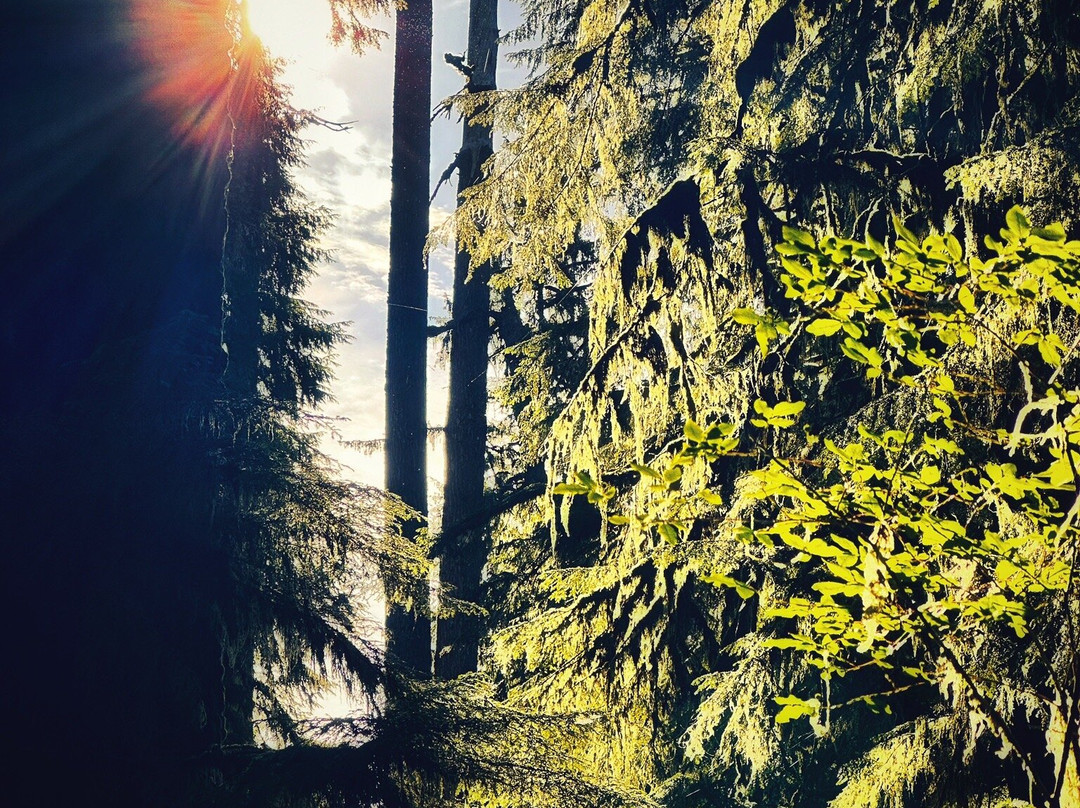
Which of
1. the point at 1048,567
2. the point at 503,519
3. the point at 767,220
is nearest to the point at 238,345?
the point at 503,519

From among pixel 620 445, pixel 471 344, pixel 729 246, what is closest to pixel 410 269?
pixel 471 344

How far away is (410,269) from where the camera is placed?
795 centimetres

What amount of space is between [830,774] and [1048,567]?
4.38m

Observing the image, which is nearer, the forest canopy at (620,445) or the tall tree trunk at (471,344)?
the forest canopy at (620,445)

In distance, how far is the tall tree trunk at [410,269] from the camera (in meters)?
7.75

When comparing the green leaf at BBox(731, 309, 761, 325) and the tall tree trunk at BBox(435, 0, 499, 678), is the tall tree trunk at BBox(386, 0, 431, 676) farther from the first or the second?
the green leaf at BBox(731, 309, 761, 325)

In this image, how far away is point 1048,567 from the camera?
84.1 inches

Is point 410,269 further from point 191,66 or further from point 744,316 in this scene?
point 744,316

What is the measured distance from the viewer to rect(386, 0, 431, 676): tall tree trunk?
7746 millimetres

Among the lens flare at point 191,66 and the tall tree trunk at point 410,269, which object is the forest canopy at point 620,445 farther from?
the tall tree trunk at point 410,269

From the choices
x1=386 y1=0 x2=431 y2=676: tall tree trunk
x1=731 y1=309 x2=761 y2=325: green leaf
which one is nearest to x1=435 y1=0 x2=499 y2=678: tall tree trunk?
x1=386 y1=0 x2=431 y2=676: tall tree trunk

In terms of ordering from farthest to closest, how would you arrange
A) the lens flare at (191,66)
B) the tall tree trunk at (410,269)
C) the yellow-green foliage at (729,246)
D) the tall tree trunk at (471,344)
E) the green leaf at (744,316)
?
the tall tree trunk at (471,344) → the tall tree trunk at (410,269) → the yellow-green foliage at (729,246) → the lens flare at (191,66) → the green leaf at (744,316)

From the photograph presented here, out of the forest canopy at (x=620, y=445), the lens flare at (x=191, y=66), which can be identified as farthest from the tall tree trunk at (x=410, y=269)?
the lens flare at (x=191, y=66)

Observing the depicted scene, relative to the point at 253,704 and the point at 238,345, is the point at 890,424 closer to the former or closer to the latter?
the point at 253,704
